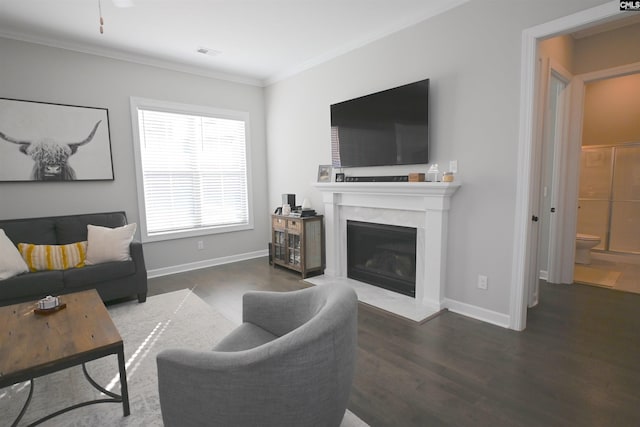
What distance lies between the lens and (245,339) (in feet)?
5.57

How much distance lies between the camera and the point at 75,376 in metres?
2.10

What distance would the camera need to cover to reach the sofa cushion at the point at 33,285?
8.88 feet

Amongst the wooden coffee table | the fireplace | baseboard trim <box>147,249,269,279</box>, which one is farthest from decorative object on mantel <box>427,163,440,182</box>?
baseboard trim <box>147,249,269,279</box>

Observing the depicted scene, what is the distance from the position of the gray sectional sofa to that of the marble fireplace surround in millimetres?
2029

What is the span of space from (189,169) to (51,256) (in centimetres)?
198

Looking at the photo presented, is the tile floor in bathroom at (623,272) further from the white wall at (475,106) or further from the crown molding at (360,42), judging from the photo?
the crown molding at (360,42)

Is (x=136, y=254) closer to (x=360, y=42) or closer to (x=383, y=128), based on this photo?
(x=383, y=128)

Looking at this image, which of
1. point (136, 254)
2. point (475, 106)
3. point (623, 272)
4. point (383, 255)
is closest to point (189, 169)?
point (136, 254)

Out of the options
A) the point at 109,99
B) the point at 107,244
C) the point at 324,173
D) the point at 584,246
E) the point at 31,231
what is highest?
the point at 109,99

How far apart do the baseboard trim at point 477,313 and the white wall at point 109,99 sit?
10.7 feet

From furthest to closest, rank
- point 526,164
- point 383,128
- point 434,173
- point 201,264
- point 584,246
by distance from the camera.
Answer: point 201,264, point 584,246, point 383,128, point 434,173, point 526,164

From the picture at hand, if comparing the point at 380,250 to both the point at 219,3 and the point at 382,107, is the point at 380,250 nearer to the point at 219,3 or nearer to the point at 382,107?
the point at 382,107

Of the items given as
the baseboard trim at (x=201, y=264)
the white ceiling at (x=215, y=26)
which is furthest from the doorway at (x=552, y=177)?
the baseboard trim at (x=201, y=264)

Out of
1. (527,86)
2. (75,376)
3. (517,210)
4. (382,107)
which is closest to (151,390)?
(75,376)
